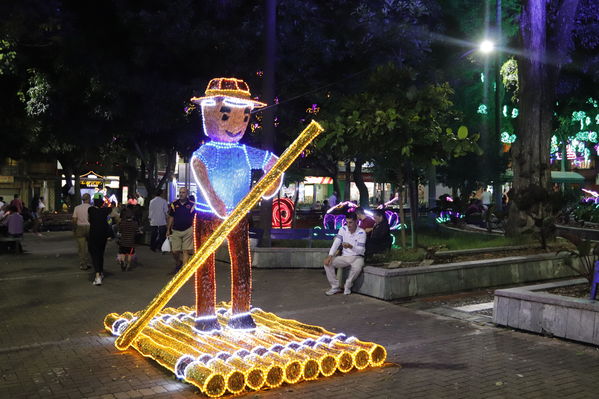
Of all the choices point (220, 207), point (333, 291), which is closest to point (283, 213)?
point (333, 291)

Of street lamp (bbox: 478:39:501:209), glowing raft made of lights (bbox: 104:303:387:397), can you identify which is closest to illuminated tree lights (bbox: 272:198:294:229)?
street lamp (bbox: 478:39:501:209)

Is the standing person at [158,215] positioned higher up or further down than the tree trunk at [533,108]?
further down

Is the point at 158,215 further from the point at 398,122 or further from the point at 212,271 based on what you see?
the point at 212,271

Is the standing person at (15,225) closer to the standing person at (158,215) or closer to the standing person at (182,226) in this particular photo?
the standing person at (158,215)

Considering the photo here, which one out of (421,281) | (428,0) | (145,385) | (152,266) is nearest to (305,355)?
(145,385)

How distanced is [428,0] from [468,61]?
19.3ft

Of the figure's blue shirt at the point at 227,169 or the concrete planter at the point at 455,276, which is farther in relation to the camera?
the concrete planter at the point at 455,276

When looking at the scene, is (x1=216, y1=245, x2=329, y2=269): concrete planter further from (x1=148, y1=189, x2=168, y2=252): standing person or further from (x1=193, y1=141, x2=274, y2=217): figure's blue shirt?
(x1=193, y1=141, x2=274, y2=217): figure's blue shirt

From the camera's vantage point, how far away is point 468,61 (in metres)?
23.8

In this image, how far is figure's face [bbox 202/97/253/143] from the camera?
6.73 metres

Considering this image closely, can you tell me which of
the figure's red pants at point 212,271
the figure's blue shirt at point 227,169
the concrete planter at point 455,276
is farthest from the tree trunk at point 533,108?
the figure's red pants at point 212,271

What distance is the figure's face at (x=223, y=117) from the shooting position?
6734mm

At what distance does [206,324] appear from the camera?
21.9 feet

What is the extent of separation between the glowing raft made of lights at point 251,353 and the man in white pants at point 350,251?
2.96 metres
